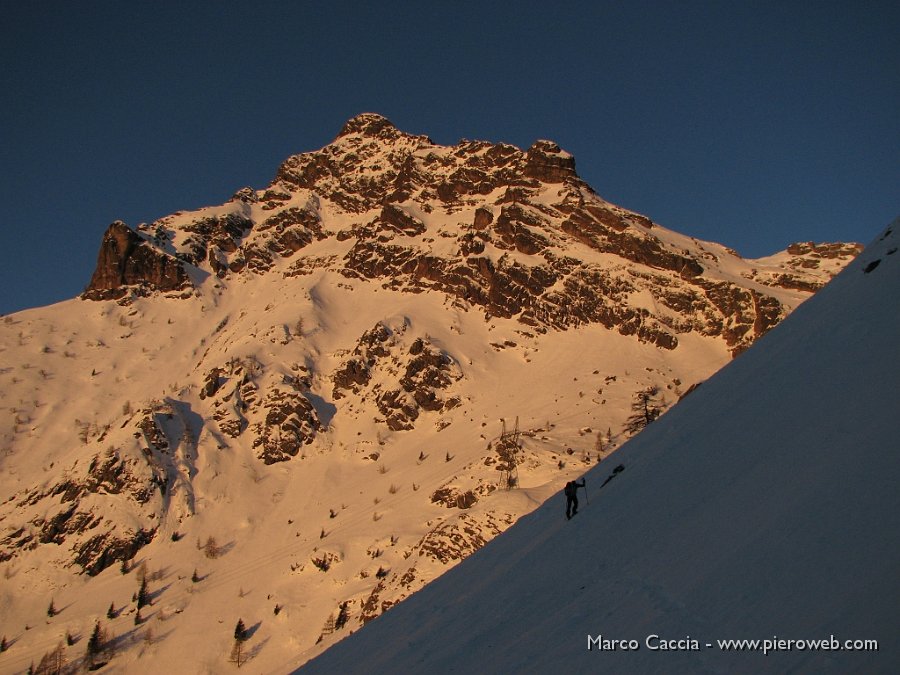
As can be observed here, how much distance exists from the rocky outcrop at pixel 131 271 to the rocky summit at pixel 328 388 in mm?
567

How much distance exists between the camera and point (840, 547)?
7.05m

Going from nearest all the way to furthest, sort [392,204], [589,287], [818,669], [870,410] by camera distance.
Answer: [818,669], [870,410], [589,287], [392,204]

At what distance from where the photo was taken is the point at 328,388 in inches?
3720

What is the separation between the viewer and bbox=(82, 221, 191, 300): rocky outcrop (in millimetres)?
126938

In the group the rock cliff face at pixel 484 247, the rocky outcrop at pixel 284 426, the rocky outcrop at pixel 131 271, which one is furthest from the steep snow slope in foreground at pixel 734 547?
the rocky outcrop at pixel 131 271

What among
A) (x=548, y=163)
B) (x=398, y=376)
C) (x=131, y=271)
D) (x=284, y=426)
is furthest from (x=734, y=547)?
(x=548, y=163)

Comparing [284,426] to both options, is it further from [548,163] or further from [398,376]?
[548,163]

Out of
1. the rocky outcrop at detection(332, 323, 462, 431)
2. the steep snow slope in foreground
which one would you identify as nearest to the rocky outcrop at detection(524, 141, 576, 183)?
the rocky outcrop at detection(332, 323, 462, 431)

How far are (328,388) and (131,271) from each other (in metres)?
62.5

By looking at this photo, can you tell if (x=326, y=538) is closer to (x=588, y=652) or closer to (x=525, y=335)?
(x=525, y=335)

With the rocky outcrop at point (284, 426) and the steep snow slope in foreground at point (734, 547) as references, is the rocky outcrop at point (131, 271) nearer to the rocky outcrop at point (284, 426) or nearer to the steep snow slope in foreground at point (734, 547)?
the rocky outcrop at point (284, 426)

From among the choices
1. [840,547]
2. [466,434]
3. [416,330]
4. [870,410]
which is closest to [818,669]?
[840,547]

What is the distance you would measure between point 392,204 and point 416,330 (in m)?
52.9

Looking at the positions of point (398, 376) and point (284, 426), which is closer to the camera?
point (284, 426)
